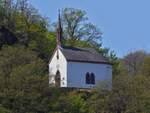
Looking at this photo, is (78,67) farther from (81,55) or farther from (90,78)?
(90,78)

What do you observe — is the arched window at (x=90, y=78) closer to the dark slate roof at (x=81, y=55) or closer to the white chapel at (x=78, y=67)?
the white chapel at (x=78, y=67)

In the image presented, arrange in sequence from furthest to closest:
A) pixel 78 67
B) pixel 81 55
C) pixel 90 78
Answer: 1. pixel 81 55
2. pixel 90 78
3. pixel 78 67

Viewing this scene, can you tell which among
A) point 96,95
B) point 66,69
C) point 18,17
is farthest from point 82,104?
point 18,17

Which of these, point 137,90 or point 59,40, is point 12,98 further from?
point 59,40

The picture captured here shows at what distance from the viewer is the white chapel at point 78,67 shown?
7681 centimetres

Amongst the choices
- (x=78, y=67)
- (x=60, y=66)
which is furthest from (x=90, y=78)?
(x=60, y=66)

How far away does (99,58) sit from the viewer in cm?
7919

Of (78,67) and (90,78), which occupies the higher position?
(78,67)

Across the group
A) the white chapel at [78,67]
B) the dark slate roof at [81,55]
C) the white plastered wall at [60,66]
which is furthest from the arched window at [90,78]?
the white plastered wall at [60,66]

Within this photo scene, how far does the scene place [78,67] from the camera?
7719 cm

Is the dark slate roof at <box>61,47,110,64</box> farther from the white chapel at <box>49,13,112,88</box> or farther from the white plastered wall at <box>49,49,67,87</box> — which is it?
the white plastered wall at <box>49,49,67,87</box>

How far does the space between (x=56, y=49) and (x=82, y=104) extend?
76.5 ft

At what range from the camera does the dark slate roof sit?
77.4 metres

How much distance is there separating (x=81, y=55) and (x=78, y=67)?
1.84m
